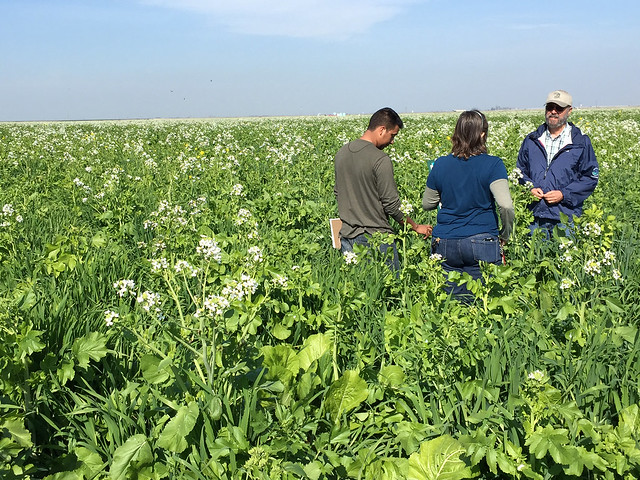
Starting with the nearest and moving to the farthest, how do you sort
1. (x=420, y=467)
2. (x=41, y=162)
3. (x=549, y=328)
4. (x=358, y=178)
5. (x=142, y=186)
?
(x=420, y=467)
(x=549, y=328)
(x=358, y=178)
(x=142, y=186)
(x=41, y=162)

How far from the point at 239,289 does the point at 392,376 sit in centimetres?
101

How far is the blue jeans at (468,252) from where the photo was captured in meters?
4.32

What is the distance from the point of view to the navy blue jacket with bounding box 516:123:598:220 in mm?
5332

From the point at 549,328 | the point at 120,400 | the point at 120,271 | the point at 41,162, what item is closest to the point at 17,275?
the point at 120,271

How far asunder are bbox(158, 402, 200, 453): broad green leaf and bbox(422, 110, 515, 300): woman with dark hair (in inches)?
97.4

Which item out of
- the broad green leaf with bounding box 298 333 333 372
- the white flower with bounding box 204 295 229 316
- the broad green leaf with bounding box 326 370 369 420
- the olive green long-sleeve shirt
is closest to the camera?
the white flower with bounding box 204 295 229 316

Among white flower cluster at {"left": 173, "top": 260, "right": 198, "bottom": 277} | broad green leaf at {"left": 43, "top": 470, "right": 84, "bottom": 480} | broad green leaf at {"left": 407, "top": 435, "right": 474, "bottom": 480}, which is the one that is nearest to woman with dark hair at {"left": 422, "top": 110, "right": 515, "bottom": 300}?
broad green leaf at {"left": 407, "top": 435, "right": 474, "bottom": 480}

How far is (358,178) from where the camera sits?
199 inches

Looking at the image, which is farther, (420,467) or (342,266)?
(342,266)

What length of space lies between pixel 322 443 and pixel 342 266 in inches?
83.2

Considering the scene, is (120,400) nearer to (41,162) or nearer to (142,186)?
(142,186)

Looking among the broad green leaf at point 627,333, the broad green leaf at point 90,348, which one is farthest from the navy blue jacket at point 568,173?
the broad green leaf at point 90,348

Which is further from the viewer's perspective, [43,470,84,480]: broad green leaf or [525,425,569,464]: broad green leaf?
[43,470,84,480]: broad green leaf

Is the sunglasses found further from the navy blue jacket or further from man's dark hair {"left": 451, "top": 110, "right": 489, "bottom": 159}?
man's dark hair {"left": 451, "top": 110, "right": 489, "bottom": 159}
